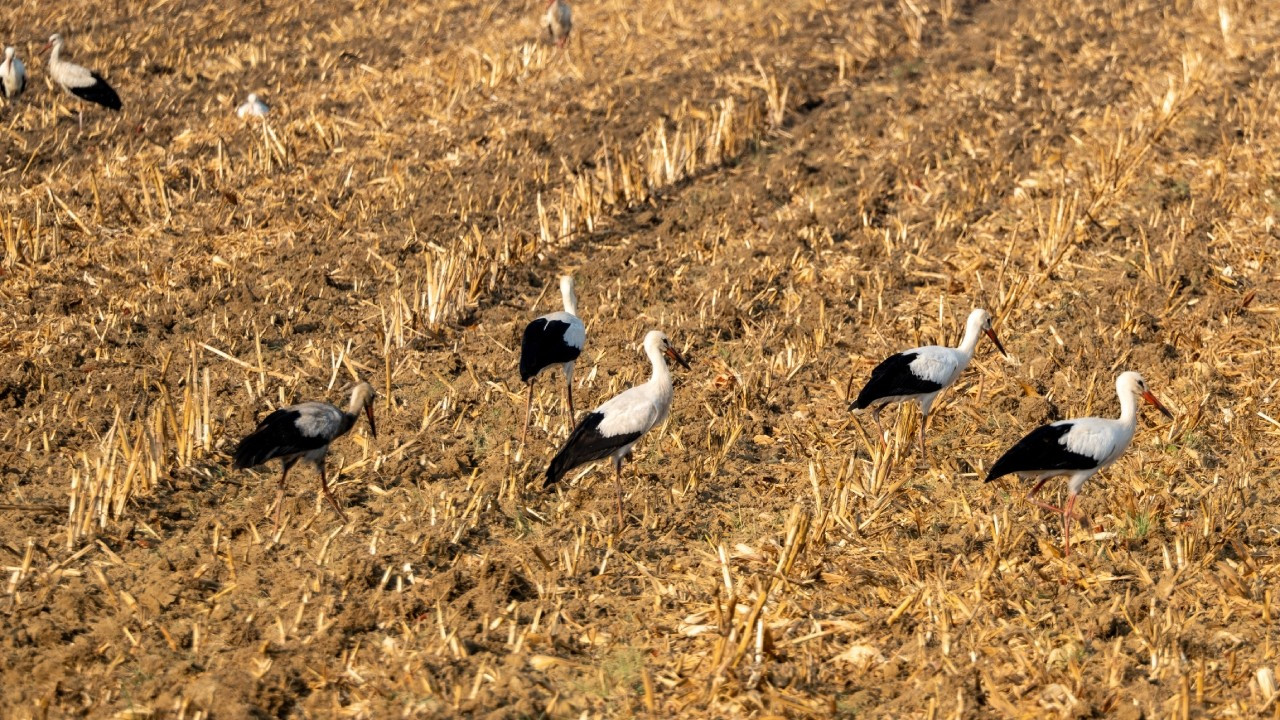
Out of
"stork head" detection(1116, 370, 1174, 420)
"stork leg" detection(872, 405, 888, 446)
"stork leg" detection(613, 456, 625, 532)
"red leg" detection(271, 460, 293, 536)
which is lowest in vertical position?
"stork leg" detection(872, 405, 888, 446)

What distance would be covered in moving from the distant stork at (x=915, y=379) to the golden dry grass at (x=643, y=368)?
218 millimetres

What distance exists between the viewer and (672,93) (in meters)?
15.7

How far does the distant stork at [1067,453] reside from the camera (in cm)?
752

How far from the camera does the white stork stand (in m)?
14.7

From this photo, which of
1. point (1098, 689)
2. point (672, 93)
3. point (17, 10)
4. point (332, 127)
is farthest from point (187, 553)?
point (17, 10)

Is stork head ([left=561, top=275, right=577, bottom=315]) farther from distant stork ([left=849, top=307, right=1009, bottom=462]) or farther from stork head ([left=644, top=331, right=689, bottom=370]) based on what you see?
distant stork ([left=849, top=307, right=1009, bottom=462])

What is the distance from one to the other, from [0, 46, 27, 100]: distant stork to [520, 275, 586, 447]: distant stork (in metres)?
9.59

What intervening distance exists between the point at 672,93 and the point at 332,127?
4.13 meters

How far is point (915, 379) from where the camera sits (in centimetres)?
836

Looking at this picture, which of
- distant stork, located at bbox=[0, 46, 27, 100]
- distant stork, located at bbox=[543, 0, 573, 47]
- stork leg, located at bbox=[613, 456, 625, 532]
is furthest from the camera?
distant stork, located at bbox=[543, 0, 573, 47]

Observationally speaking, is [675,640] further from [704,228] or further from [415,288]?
[704,228]

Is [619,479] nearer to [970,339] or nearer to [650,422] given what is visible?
[650,422]

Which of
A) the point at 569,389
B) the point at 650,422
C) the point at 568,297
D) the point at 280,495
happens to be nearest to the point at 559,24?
the point at 568,297

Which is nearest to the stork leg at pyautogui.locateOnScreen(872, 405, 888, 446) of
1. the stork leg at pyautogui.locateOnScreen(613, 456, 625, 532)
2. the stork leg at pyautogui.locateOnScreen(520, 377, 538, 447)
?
the stork leg at pyautogui.locateOnScreen(613, 456, 625, 532)
